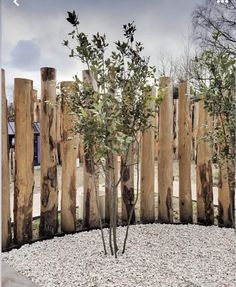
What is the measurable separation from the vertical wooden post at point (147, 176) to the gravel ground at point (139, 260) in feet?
0.50

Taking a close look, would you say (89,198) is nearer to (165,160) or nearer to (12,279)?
(165,160)

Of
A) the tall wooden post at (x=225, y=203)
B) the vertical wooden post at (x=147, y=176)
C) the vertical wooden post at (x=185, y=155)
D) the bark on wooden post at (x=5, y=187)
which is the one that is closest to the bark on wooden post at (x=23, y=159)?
the bark on wooden post at (x=5, y=187)

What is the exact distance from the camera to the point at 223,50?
1295mm

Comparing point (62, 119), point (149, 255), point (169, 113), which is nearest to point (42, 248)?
point (149, 255)

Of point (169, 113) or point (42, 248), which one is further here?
point (169, 113)

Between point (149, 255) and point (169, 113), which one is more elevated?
point (169, 113)

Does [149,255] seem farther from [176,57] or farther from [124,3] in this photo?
[124,3]

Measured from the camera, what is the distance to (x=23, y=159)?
62.4 inches

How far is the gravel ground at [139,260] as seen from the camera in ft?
4.08

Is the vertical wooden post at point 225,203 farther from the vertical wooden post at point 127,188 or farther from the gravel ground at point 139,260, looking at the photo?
the vertical wooden post at point 127,188

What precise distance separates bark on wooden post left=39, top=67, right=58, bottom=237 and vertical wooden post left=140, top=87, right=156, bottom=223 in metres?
0.50

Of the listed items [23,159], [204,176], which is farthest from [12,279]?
[204,176]

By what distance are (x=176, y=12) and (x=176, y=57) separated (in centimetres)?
18

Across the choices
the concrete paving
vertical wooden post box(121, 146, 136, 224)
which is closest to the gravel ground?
the concrete paving
